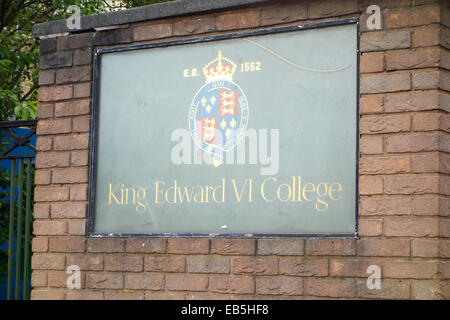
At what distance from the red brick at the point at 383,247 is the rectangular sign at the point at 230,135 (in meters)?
0.10

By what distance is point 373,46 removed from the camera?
12.6ft

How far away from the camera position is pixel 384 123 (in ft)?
12.4

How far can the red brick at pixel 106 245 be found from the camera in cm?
445

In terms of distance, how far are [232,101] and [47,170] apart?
1.41 m

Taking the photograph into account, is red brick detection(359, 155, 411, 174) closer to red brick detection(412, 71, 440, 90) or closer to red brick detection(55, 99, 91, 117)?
red brick detection(412, 71, 440, 90)

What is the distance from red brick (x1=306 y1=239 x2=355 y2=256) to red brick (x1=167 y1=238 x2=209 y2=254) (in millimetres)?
648

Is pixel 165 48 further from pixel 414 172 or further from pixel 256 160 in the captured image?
pixel 414 172

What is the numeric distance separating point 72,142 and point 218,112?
1.07 meters

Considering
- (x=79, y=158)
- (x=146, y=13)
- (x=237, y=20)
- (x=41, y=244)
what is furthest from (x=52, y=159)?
(x=237, y=20)

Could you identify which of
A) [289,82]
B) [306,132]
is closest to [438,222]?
[306,132]

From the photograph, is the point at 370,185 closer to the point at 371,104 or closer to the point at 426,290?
the point at 371,104

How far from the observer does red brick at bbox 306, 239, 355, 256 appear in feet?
12.5

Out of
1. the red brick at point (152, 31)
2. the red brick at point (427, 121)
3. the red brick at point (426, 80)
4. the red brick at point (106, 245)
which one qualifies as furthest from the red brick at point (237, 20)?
the red brick at point (106, 245)

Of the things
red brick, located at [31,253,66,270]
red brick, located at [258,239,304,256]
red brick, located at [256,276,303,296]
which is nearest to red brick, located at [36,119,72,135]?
red brick, located at [31,253,66,270]
